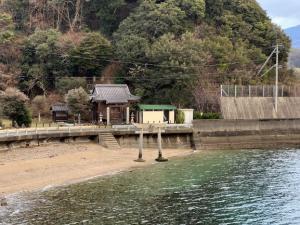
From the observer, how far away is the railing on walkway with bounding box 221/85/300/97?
59.2 meters

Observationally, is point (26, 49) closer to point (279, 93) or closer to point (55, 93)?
point (55, 93)

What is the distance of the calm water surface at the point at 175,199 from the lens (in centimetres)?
Answer: 2302

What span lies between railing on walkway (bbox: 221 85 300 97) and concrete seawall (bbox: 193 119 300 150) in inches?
236

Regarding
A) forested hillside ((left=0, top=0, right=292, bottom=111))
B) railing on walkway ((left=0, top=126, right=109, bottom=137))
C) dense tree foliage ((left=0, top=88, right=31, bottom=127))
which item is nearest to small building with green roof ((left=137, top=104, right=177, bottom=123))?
forested hillside ((left=0, top=0, right=292, bottom=111))

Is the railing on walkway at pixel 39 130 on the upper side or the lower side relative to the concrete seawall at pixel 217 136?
upper

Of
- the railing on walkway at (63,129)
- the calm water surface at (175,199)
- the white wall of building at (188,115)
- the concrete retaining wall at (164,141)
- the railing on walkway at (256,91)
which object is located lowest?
the calm water surface at (175,199)

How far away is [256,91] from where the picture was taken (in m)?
60.7

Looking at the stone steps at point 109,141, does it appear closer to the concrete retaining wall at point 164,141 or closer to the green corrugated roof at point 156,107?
the concrete retaining wall at point 164,141

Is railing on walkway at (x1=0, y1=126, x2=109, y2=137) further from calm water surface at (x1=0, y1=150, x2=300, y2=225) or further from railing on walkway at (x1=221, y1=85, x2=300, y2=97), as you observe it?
railing on walkway at (x1=221, y1=85, x2=300, y2=97)

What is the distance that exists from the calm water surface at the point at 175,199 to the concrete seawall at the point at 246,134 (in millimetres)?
12888

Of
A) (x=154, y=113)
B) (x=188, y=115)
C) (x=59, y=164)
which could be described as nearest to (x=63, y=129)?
(x=59, y=164)

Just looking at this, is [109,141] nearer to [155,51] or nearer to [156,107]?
[156,107]

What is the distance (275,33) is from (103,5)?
29.3 meters

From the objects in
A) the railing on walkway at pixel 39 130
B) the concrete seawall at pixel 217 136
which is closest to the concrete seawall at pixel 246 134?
the concrete seawall at pixel 217 136
